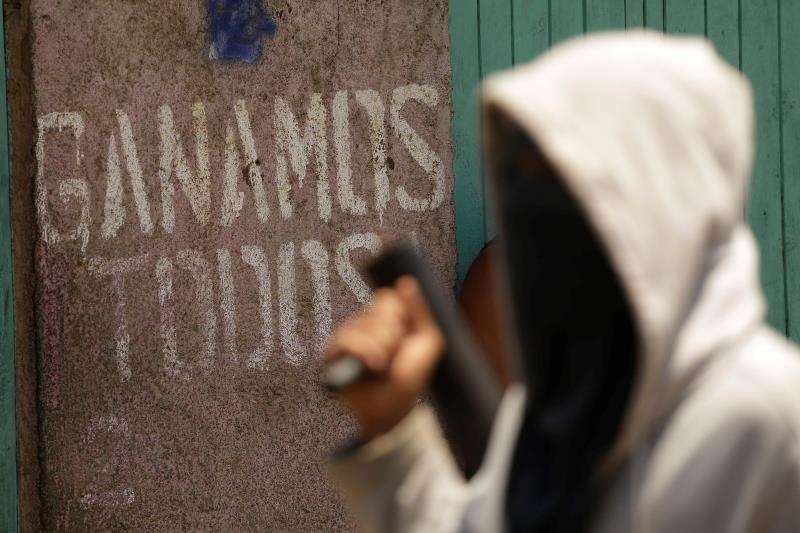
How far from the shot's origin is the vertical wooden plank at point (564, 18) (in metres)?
3.47

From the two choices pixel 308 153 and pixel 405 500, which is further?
pixel 308 153

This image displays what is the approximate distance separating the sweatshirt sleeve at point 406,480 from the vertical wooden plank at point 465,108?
2201mm

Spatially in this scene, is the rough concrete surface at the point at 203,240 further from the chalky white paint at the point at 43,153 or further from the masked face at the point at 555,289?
the masked face at the point at 555,289

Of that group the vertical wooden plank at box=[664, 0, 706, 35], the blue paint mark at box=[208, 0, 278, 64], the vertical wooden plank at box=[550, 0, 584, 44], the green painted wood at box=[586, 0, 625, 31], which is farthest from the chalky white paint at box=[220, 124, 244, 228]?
the vertical wooden plank at box=[664, 0, 706, 35]

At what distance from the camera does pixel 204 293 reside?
11.1 feet

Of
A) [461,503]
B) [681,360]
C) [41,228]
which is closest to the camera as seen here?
[681,360]

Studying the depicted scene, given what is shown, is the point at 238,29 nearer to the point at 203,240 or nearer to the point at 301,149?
the point at 301,149

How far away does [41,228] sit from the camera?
11.0 feet

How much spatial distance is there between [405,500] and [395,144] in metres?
2.29

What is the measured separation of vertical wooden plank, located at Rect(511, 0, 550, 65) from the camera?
3.46 metres

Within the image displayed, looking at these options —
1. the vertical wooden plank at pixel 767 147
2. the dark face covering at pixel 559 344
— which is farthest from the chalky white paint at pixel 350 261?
the dark face covering at pixel 559 344

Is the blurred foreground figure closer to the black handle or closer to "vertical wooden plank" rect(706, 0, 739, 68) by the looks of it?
the black handle

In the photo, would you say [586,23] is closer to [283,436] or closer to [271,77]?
[271,77]

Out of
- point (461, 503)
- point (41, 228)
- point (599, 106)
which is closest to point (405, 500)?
point (461, 503)
